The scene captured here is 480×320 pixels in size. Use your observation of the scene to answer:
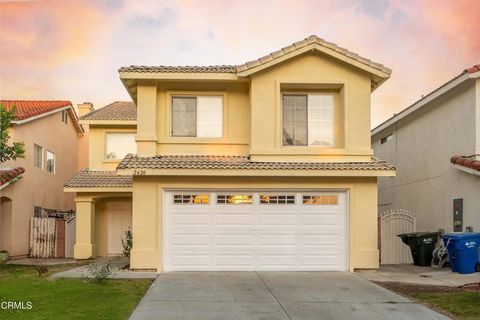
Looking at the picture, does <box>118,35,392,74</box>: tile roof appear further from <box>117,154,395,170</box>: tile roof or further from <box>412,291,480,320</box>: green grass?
<box>412,291,480,320</box>: green grass

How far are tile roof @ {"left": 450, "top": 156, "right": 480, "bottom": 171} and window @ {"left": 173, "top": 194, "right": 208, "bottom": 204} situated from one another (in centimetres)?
762

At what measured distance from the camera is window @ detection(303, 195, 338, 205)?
16.1m

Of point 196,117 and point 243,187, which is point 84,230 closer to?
point 196,117

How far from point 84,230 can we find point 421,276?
1204 cm

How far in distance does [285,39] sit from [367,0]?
166 inches

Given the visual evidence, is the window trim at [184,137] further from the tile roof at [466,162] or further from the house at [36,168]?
the tile roof at [466,162]

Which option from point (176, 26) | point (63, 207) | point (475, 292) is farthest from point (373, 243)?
point (63, 207)

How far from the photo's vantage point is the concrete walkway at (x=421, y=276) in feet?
45.5

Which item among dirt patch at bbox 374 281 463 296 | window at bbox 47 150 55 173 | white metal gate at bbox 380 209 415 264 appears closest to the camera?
dirt patch at bbox 374 281 463 296

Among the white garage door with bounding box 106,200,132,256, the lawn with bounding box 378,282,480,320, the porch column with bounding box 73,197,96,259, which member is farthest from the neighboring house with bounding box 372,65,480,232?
the porch column with bounding box 73,197,96,259

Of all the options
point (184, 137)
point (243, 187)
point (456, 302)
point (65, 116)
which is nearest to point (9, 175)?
point (184, 137)

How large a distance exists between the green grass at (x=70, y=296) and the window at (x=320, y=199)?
5.14m

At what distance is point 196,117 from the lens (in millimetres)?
17094

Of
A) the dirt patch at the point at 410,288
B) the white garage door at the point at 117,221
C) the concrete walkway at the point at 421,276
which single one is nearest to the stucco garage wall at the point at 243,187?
the concrete walkway at the point at 421,276
